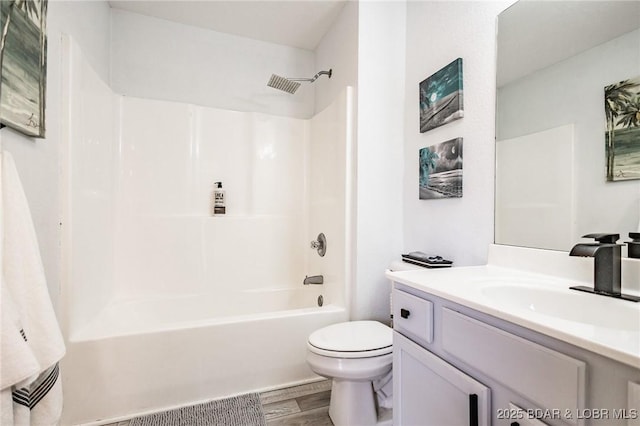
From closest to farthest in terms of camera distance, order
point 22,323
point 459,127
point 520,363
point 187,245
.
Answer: point 520,363, point 22,323, point 459,127, point 187,245

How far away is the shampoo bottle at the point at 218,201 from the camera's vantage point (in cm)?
234

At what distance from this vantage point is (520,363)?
2.19ft

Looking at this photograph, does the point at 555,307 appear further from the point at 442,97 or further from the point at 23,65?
the point at 23,65

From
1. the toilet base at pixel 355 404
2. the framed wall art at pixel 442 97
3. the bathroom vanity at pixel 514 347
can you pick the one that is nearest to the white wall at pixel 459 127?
the framed wall art at pixel 442 97

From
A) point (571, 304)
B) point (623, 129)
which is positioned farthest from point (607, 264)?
point (623, 129)

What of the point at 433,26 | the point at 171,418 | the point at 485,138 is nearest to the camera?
the point at 485,138

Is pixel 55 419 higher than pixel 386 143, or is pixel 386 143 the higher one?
pixel 386 143

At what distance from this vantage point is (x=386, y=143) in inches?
75.5

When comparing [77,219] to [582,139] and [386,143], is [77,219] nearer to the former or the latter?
[386,143]

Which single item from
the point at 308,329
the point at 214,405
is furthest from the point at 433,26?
the point at 214,405

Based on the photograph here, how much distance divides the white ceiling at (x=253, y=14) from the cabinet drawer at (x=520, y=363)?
85.6 inches

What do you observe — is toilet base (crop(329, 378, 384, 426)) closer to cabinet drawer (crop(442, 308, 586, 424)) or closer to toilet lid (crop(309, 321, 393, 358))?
toilet lid (crop(309, 321, 393, 358))

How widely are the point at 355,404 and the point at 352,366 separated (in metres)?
0.25

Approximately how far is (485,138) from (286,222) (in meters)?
1.68
